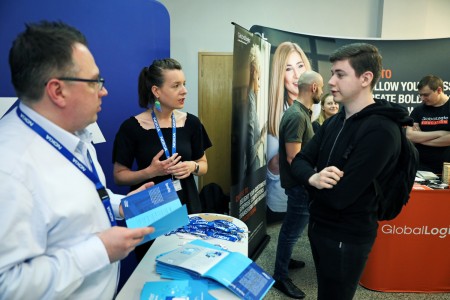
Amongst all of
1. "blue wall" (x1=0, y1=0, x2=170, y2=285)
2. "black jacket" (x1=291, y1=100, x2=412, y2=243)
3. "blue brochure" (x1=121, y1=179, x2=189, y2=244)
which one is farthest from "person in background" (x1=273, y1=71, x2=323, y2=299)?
"blue brochure" (x1=121, y1=179, x2=189, y2=244)

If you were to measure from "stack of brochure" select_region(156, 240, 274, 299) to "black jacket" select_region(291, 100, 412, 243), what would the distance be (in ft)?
1.56

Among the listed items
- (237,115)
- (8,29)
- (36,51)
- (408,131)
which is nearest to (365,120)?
(36,51)

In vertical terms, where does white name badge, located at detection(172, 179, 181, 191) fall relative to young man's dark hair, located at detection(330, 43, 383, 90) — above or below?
below

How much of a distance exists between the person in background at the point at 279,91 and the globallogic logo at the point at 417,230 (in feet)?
5.25

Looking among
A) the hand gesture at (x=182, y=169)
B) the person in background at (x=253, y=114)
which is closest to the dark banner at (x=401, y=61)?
the person in background at (x=253, y=114)

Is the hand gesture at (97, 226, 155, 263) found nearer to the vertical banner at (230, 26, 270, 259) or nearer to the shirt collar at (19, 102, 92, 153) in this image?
the shirt collar at (19, 102, 92, 153)

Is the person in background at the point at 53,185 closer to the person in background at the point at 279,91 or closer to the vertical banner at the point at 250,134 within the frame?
the vertical banner at the point at 250,134

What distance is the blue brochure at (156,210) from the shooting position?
3.43 feet

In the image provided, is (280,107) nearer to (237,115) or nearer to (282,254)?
(237,115)

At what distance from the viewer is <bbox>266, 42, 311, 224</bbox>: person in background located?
379cm

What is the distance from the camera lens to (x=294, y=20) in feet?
14.8

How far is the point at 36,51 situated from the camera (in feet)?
2.84

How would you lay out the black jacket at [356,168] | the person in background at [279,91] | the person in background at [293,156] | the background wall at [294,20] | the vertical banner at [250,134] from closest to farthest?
the black jacket at [356,168] < the person in background at [293,156] < the vertical banner at [250,134] < the person in background at [279,91] < the background wall at [294,20]

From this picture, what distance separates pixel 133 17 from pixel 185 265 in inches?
73.2
